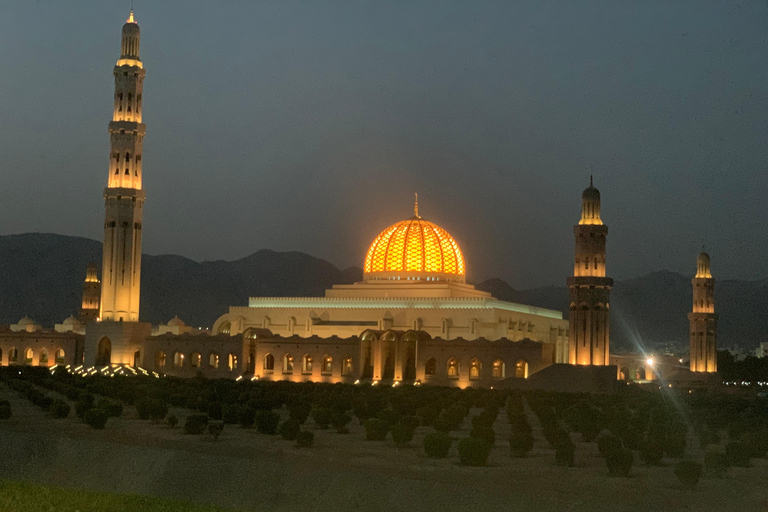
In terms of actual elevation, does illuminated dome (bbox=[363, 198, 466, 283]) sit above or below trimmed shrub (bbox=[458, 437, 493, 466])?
above

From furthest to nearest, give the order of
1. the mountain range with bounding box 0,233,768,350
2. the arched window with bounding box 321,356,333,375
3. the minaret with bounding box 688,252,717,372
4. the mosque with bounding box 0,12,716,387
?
the mountain range with bounding box 0,233,768,350, the minaret with bounding box 688,252,717,372, the arched window with bounding box 321,356,333,375, the mosque with bounding box 0,12,716,387

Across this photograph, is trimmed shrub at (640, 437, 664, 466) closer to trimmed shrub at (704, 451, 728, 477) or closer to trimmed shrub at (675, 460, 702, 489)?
trimmed shrub at (704, 451, 728, 477)

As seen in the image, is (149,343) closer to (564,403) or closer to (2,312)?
(564,403)

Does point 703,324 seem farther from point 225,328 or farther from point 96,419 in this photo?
point 96,419

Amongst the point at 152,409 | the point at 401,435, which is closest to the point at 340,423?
the point at 401,435

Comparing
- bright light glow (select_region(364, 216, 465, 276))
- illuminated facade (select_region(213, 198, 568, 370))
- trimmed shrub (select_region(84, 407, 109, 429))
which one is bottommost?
trimmed shrub (select_region(84, 407, 109, 429))

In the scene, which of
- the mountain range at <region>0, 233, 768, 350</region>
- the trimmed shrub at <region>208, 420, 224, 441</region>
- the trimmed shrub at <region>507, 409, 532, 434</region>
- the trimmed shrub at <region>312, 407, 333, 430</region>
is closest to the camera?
the trimmed shrub at <region>208, 420, 224, 441</region>

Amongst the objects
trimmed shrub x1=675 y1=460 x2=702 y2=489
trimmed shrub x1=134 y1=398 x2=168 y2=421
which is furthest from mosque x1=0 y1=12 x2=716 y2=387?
trimmed shrub x1=675 y1=460 x2=702 y2=489

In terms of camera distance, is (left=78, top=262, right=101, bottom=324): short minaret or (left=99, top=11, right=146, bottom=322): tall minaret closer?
(left=99, top=11, right=146, bottom=322): tall minaret
